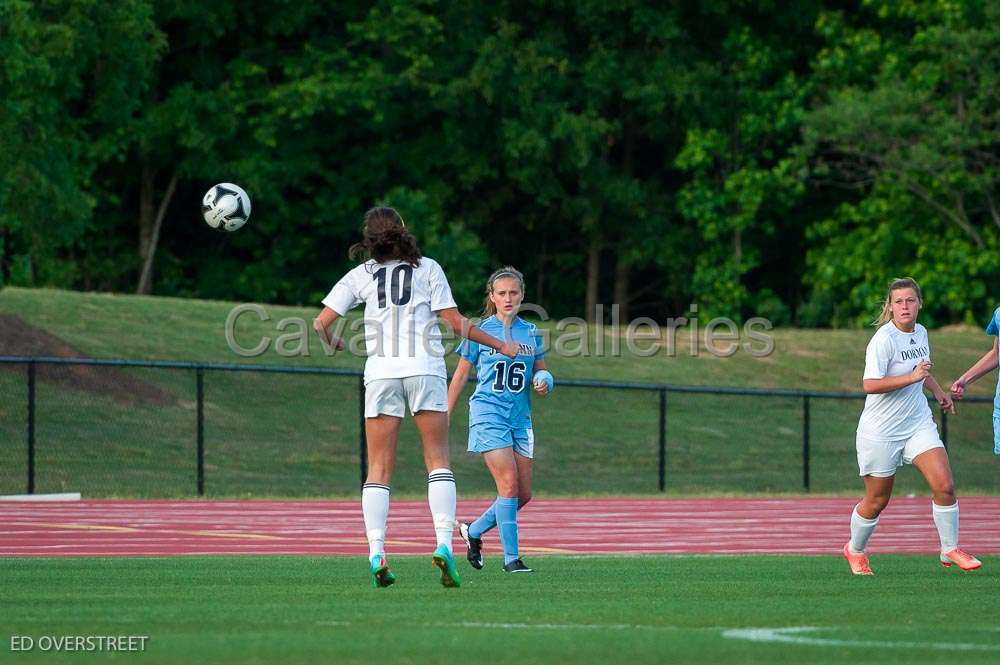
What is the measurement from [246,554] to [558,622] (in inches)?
217

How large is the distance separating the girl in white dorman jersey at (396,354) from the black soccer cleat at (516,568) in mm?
1548

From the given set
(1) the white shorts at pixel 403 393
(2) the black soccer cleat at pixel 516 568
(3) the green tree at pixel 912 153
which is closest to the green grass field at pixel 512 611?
(2) the black soccer cleat at pixel 516 568

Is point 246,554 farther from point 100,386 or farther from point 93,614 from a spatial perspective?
point 100,386

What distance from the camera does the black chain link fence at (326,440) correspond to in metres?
23.6

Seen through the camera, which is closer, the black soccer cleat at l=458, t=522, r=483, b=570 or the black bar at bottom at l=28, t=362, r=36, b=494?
the black soccer cleat at l=458, t=522, r=483, b=570

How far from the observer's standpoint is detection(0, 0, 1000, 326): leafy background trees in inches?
1794

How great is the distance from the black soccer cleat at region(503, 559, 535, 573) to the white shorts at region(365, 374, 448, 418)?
78.5 inches

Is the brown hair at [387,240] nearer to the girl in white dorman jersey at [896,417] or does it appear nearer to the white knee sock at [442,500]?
the white knee sock at [442,500]

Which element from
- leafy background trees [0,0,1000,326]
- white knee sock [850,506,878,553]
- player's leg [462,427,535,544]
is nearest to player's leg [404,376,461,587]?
player's leg [462,427,535,544]

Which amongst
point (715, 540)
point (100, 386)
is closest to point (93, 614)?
point (715, 540)

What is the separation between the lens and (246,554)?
13.0 meters

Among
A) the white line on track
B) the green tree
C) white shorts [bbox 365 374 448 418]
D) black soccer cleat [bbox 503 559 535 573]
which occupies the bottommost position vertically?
black soccer cleat [bbox 503 559 535 573]

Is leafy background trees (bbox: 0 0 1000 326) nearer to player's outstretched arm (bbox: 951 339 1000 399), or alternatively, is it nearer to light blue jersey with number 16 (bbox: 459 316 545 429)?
player's outstretched arm (bbox: 951 339 1000 399)

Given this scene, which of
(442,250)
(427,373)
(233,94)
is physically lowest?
(427,373)
